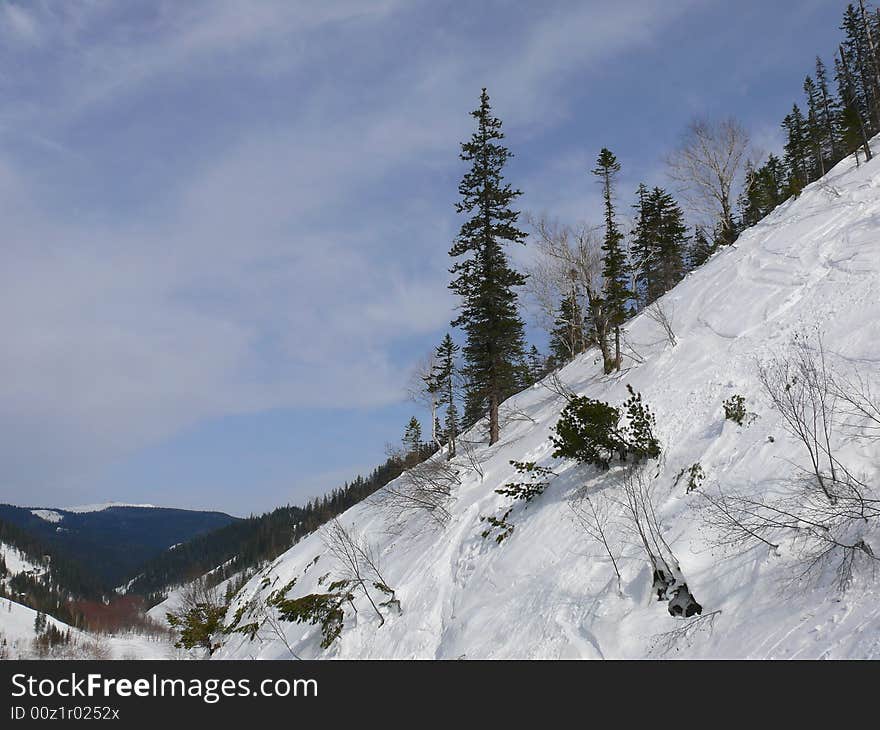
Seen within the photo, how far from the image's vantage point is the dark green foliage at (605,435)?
1489 centimetres

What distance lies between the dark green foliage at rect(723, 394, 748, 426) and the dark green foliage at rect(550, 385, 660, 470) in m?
1.89

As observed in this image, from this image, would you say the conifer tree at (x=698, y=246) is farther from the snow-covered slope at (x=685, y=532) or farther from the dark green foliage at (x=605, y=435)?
the dark green foliage at (x=605, y=435)

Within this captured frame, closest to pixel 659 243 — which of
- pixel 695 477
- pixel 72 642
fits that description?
pixel 695 477

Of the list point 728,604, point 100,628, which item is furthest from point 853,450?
point 100,628

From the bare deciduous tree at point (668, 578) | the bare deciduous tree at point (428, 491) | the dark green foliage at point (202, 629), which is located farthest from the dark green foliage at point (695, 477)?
the dark green foliage at point (202, 629)

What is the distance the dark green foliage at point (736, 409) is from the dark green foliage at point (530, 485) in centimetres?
550

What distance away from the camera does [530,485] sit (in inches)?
684

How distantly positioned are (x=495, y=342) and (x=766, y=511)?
17515mm

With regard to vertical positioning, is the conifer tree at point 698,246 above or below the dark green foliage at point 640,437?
above

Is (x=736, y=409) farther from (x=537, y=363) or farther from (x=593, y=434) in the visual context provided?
(x=537, y=363)

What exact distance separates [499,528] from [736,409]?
304 inches

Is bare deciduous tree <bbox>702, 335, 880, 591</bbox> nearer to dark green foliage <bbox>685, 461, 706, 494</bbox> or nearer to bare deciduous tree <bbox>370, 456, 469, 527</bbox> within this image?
dark green foliage <bbox>685, 461, 706, 494</bbox>
